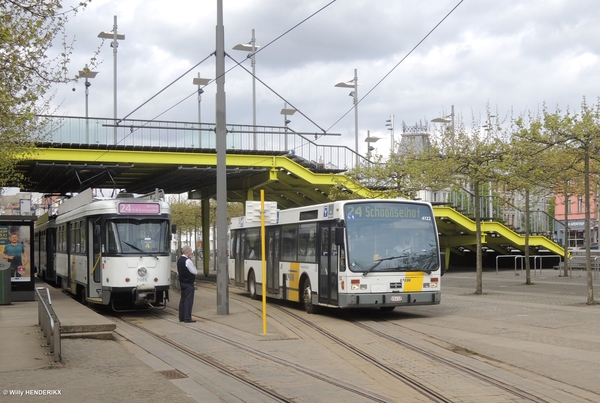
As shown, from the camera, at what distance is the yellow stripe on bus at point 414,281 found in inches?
728

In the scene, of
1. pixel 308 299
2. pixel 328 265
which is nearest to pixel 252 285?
pixel 308 299

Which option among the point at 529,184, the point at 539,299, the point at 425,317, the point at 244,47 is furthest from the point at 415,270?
the point at 244,47

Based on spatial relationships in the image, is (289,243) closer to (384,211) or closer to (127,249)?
(384,211)

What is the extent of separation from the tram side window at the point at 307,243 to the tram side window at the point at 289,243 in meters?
0.36

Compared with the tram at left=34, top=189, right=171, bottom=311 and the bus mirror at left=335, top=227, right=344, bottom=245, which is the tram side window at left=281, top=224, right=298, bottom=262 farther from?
the bus mirror at left=335, top=227, right=344, bottom=245

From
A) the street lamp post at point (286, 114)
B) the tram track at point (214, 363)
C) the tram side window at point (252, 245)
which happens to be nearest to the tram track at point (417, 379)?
the tram track at point (214, 363)

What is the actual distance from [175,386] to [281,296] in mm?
12960

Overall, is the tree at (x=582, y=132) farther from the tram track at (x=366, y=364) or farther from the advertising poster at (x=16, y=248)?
the advertising poster at (x=16, y=248)

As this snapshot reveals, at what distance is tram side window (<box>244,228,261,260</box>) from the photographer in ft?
82.3

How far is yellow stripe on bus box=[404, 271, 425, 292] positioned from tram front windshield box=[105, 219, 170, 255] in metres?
6.30

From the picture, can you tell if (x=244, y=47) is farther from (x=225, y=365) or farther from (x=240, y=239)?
(x=225, y=365)

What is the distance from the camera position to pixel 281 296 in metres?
22.7

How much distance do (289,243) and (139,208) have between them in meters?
4.29

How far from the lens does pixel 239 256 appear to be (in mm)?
27578
